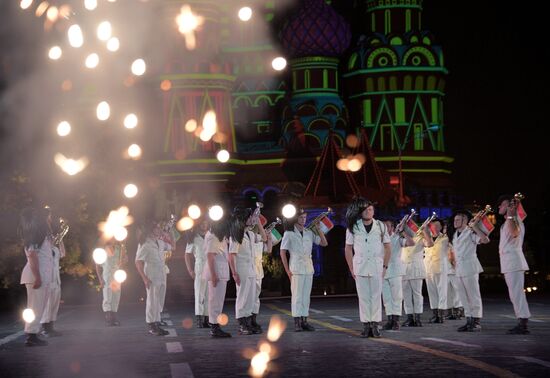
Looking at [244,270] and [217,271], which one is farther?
[244,270]

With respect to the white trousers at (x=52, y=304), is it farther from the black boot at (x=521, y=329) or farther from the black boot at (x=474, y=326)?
the black boot at (x=521, y=329)

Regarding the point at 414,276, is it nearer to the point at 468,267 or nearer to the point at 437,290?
the point at 437,290

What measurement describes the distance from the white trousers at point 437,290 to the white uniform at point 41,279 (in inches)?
296

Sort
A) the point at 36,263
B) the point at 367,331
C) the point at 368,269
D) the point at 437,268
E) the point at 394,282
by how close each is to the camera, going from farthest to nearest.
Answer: the point at 437,268, the point at 394,282, the point at 36,263, the point at 367,331, the point at 368,269

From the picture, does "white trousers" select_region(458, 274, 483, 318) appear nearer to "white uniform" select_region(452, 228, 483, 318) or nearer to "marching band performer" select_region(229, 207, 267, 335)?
"white uniform" select_region(452, 228, 483, 318)

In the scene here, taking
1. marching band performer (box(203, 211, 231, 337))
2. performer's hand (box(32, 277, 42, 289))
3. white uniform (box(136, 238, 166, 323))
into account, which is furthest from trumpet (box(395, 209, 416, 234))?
Result: performer's hand (box(32, 277, 42, 289))

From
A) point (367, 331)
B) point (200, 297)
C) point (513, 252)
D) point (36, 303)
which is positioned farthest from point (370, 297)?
point (200, 297)

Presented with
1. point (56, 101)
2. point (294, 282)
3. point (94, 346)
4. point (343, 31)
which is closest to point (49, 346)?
point (94, 346)

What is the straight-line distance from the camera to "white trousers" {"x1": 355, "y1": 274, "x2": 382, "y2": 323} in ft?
65.4

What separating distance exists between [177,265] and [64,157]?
20.8ft

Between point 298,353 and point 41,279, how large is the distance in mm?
5248

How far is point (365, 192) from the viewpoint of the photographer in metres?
83.4

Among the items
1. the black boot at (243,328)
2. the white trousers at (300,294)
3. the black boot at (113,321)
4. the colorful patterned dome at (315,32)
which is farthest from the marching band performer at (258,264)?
the colorful patterned dome at (315,32)

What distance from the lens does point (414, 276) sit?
24.9 m
